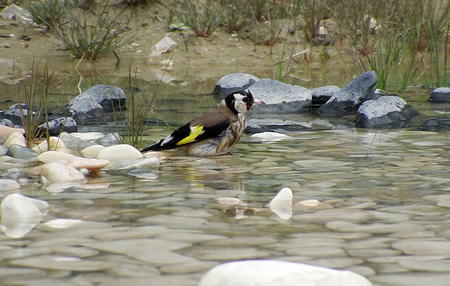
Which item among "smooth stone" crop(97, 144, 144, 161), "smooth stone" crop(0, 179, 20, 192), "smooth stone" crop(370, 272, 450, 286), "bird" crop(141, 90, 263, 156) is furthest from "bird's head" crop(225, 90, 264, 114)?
"smooth stone" crop(370, 272, 450, 286)

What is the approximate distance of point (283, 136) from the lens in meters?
5.97

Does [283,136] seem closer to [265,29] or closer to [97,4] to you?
[265,29]

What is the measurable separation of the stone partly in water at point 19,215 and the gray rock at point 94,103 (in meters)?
3.41

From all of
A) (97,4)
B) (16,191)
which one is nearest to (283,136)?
(16,191)

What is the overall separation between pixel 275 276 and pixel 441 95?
19.5 ft

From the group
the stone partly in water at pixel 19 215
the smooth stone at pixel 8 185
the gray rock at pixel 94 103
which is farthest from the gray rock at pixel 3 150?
the stone partly in water at pixel 19 215

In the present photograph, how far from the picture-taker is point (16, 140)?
17.7 feet

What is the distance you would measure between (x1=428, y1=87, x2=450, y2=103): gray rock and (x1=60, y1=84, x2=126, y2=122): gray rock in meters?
2.74

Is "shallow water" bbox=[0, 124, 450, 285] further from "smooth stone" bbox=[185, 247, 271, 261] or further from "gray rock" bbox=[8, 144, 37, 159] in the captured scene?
"gray rock" bbox=[8, 144, 37, 159]

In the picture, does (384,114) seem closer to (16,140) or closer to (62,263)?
(16,140)

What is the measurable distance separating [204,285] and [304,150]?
3.11 metres

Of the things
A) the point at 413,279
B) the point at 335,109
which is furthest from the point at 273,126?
the point at 413,279

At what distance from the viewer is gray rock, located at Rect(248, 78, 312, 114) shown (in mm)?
7551

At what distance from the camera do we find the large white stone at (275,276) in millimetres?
2297
